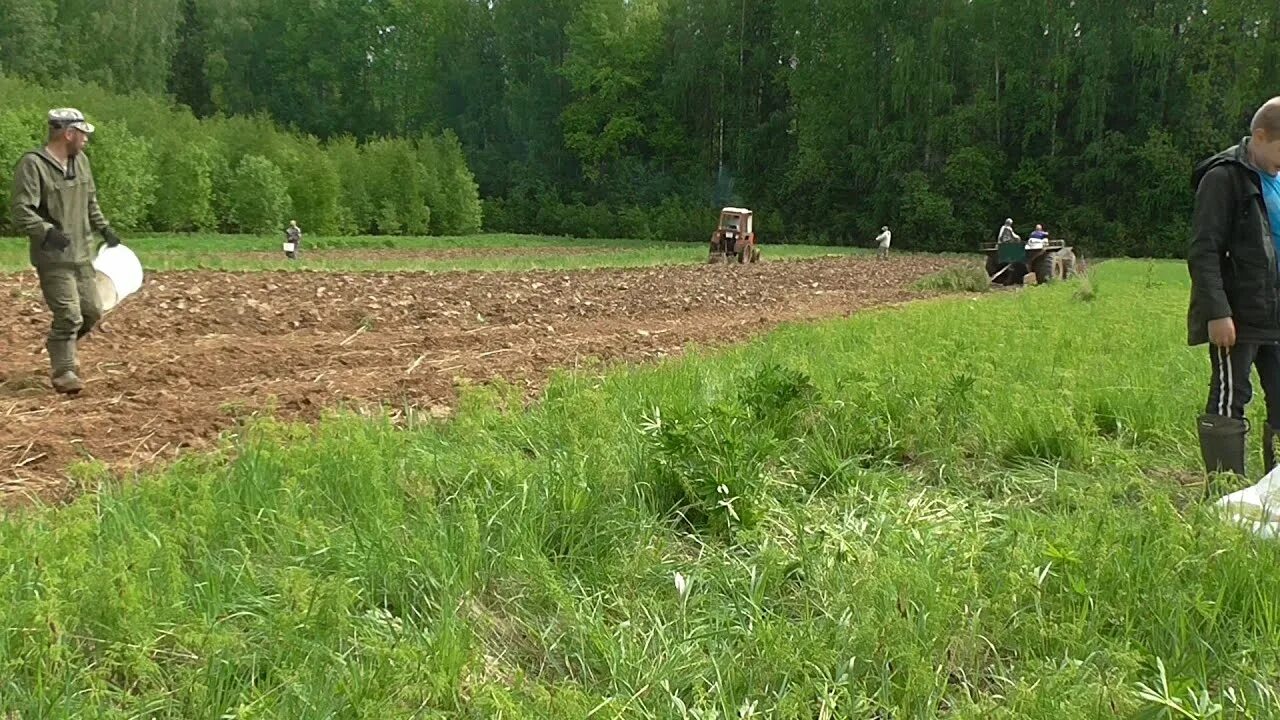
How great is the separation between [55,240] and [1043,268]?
1895 cm

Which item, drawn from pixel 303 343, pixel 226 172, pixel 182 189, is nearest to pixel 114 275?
pixel 303 343

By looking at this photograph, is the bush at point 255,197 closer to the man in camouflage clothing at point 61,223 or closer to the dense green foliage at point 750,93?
the dense green foliage at point 750,93

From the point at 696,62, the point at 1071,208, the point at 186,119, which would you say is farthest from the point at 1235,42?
the point at 186,119

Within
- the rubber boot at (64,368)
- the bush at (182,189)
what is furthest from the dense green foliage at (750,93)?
the rubber boot at (64,368)

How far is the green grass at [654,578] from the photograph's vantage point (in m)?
2.27

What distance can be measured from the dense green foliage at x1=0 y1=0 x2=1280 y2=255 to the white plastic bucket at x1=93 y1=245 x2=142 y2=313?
106 ft

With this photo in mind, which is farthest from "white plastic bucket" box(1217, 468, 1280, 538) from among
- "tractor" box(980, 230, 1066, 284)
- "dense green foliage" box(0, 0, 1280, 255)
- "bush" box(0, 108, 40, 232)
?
"dense green foliage" box(0, 0, 1280, 255)

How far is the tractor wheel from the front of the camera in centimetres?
1942

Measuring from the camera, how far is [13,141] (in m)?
26.3

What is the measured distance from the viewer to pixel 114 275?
7.39 m

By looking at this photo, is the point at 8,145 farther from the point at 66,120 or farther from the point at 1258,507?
the point at 1258,507

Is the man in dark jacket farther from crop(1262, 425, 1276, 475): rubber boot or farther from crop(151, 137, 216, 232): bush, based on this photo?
crop(151, 137, 216, 232): bush

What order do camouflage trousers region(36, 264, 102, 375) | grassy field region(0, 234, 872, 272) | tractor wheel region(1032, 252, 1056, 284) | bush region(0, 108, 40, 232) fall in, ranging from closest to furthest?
camouflage trousers region(36, 264, 102, 375) → grassy field region(0, 234, 872, 272) → tractor wheel region(1032, 252, 1056, 284) → bush region(0, 108, 40, 232)

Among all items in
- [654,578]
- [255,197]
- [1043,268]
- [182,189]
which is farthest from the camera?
[255,197]
